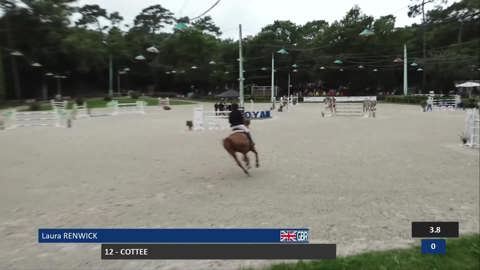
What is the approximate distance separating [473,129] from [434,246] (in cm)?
1118

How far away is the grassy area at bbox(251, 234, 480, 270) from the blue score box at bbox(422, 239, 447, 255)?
10 centimetres

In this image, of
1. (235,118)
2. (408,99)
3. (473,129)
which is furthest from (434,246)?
(408,99)

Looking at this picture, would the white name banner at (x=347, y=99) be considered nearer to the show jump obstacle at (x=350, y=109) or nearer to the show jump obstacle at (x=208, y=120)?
the show jump obstacle at (x=350, y=109)

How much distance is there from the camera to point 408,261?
12.4 ft

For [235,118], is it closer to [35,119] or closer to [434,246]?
[434,246]

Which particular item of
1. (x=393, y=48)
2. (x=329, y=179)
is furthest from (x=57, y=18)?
(x=329, y=179)

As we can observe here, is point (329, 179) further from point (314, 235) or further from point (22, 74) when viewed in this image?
point (22, 74)

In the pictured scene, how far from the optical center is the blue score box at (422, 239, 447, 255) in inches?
137

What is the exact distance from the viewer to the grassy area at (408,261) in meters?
3.57

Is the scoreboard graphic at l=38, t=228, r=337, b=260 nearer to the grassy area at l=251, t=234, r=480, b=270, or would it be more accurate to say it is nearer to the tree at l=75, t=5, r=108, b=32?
the grassy area at l=251, t=234, r=480, b=270

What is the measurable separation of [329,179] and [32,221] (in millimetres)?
5529

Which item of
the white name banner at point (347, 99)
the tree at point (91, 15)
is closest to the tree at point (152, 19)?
the tree at point (91, 15)

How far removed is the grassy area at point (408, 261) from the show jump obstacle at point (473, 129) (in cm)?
980

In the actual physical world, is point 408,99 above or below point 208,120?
above
